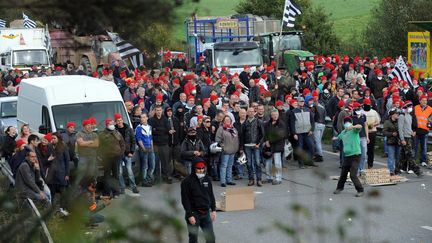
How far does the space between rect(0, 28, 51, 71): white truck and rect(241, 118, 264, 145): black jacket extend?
67.3 ft

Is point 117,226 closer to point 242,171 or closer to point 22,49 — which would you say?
point 242,171

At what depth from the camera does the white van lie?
60.5 ft

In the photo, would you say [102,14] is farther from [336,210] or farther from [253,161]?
[253,161]

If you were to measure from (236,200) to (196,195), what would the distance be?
4.29 meters

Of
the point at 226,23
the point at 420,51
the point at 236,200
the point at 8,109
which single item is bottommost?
the point at 236,200

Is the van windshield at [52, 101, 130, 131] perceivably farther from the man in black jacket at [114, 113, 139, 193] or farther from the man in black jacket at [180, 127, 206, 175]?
the man in black jacket at [180, 127, 206, 175]

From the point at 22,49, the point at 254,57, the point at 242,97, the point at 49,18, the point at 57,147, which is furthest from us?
the point at 22,49

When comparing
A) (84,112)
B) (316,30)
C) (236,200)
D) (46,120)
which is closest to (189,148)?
(84,112)

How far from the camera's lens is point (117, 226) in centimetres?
444

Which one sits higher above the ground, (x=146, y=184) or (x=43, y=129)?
(x=43, y=129)

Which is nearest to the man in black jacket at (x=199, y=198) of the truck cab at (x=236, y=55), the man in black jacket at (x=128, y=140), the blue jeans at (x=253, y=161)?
the man in black jacket at (x=128, y=140)

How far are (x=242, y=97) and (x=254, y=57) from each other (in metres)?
13.1

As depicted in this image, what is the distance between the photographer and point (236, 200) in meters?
16.6

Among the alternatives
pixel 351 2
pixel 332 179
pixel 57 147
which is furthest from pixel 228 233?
pixel 351 2
